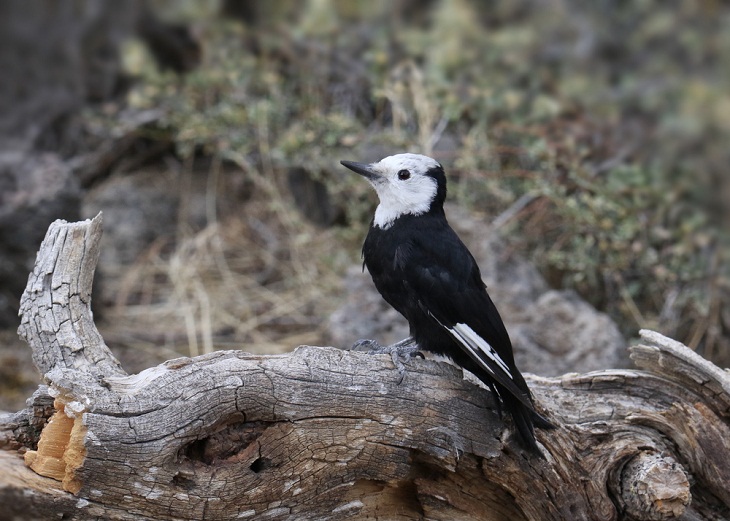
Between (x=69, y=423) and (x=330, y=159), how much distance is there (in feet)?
11.0

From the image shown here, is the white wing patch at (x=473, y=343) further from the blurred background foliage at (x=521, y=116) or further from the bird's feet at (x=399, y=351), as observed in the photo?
the blurred background foliage at (x=521, y=116)

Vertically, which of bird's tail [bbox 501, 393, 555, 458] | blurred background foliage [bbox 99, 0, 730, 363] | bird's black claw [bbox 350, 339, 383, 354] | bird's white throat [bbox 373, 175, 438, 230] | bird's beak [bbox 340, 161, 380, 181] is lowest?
bird's tail [bbox 501, 393, 555, 458]

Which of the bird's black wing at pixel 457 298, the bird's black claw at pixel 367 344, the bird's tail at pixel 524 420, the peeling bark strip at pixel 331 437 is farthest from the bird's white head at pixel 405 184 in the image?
the bird's tail at pixel 524 420

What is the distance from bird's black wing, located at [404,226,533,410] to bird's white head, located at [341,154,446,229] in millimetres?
174

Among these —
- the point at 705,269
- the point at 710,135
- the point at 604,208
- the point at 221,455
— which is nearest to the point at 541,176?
the point at 604,208

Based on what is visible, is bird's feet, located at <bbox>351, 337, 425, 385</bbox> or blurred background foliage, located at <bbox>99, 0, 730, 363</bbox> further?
blurred background foliage, located at <bbox>99, 0, 730, 363</bbox>

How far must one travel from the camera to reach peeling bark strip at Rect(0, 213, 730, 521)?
2402 mm

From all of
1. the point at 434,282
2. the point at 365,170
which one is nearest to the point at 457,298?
the point at 434,282

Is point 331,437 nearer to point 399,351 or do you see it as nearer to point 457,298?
point 399,351

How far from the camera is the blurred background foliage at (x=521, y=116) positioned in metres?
4.79

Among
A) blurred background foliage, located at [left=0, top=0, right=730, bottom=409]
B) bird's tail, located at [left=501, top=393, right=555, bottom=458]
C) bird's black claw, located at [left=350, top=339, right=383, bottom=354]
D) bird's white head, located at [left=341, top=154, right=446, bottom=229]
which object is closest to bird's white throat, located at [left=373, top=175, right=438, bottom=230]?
bird's white head, located at [left=341, top=154, right=446, bottom=229]

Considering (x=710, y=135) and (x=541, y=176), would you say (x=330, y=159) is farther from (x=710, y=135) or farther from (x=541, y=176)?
(x=710, y=135)

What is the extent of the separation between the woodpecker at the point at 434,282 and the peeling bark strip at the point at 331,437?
0.40 ft

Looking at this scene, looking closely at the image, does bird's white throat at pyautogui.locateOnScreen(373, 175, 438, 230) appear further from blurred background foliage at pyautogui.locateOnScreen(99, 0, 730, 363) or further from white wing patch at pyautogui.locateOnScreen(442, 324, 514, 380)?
blurred background foliage at pyautogui.locateOnScreen(99, 0, 730, 363)
